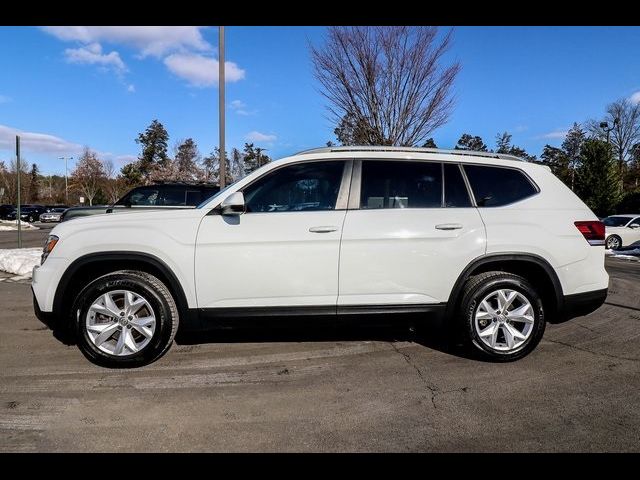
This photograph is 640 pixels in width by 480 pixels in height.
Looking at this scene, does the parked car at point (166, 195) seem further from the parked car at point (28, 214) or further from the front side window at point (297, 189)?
the parked car at point (28, 214)

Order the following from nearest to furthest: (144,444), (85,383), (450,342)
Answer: (144,444) → (85,383) → (450,342)

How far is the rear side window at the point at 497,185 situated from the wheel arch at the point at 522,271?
518 mm

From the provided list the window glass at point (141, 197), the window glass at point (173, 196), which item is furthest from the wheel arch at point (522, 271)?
the window glass at point (141, 197)

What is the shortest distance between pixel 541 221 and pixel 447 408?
1.98m

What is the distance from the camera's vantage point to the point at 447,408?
3137 mm

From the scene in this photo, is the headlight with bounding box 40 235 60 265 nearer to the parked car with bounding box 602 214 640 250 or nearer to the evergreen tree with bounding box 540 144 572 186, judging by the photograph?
the parked car with bounding box 602 214 640 250

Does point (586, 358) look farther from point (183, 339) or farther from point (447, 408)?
point (183, 339)

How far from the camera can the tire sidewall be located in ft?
12.8

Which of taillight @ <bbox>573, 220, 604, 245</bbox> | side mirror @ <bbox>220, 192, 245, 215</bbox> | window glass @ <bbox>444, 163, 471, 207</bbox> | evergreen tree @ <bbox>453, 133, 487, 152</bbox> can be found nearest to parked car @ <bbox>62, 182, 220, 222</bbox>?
side mirror @ <bbox>220, 192, 245, 215</bbox>

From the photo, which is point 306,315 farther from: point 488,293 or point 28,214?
point 28,214

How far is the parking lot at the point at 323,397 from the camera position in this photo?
2719 millimetres

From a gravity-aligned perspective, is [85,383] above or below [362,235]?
below
